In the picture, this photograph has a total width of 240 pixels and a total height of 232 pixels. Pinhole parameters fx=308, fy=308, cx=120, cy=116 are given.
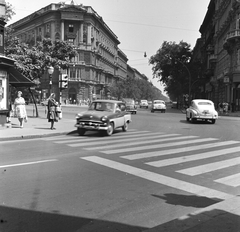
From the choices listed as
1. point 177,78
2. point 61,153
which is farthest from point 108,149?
point 177,78

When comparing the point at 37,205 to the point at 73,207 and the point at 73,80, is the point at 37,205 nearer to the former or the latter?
the point at 73,207

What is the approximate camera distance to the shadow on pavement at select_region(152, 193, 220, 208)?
4715 mm

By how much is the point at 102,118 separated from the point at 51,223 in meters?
9.74

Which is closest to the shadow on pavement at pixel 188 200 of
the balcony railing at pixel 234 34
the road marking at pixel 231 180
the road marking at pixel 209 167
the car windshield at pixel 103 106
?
the road marking at pixel 231 180

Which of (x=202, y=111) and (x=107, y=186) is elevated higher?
(x=202, y=111)

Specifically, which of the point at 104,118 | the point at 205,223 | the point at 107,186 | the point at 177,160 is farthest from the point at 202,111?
the point at 205,223

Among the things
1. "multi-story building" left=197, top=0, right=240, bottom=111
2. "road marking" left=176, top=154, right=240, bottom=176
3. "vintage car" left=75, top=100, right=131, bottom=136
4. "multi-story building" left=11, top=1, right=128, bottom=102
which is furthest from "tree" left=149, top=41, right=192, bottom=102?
"road marking" left=176, top=154, right=240, bottom=176

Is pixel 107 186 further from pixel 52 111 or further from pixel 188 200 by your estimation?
pixel 52 111

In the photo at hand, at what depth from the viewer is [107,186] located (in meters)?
5.56

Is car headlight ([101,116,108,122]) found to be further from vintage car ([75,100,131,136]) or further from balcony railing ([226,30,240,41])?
balcony railing ([226,30,240,41])

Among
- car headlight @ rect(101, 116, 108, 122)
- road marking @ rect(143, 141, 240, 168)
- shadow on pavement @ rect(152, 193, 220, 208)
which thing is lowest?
shadow on pavement @ rect(152, 193, 220, 208)

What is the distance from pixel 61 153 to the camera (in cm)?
896

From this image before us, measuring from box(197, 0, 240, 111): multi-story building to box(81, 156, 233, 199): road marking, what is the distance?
35.6m

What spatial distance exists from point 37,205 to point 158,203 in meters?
1.82
